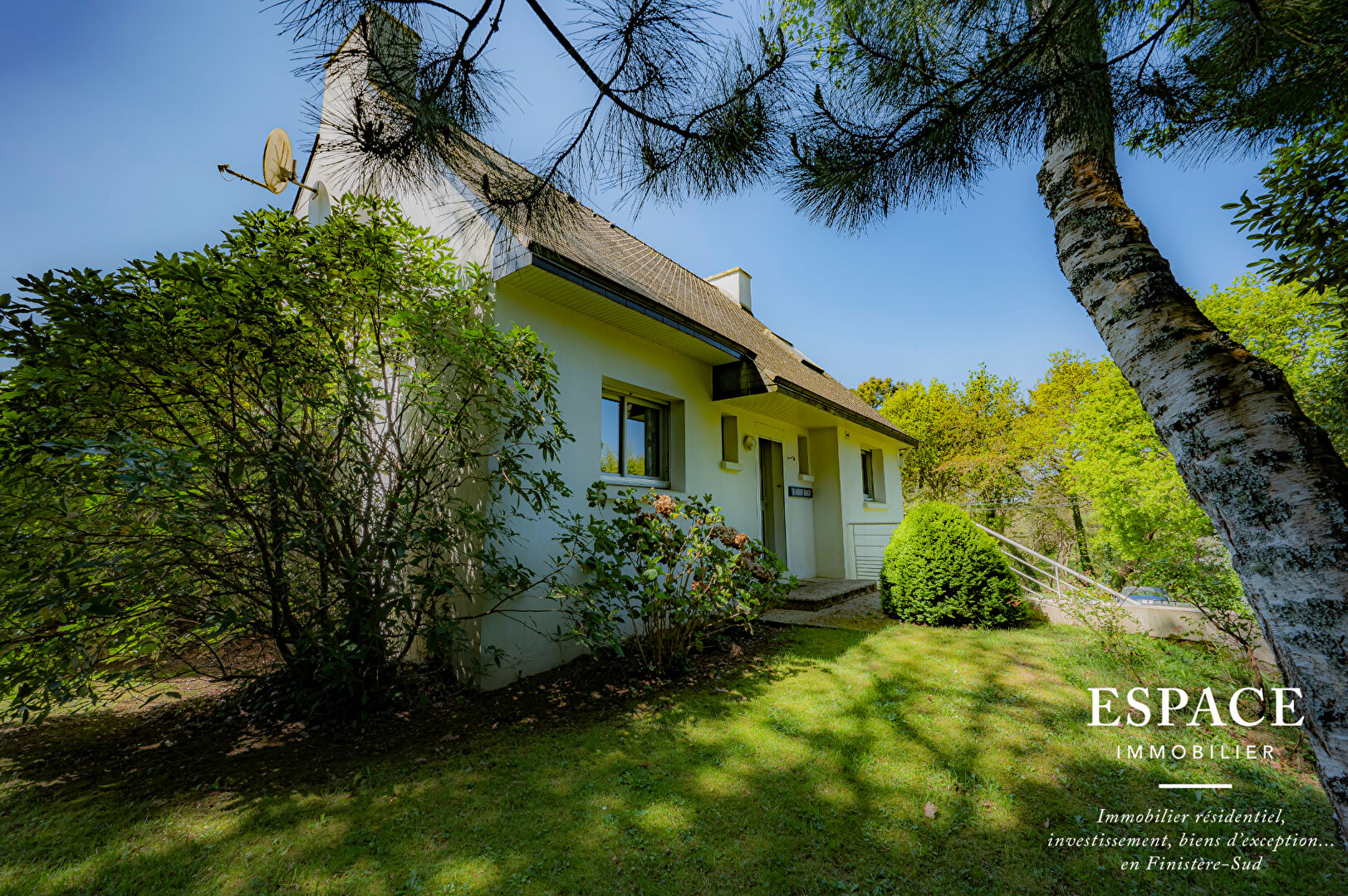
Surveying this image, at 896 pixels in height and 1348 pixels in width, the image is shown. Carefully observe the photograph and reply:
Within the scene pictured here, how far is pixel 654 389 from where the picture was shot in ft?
22.4

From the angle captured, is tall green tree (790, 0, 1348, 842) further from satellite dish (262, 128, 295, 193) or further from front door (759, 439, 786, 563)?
satellite dish (262, 128, 295, 193)

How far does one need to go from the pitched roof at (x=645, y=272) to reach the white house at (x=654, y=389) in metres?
0.03

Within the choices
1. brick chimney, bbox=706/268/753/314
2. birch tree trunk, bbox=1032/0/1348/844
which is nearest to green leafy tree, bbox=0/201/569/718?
birch tree trunk, bbox=1032/0/1348/844

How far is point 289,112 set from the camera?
271 centimetres

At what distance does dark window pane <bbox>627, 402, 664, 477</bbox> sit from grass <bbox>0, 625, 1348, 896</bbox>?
124 inches

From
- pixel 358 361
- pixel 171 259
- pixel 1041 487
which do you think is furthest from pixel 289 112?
pixel 1041 487

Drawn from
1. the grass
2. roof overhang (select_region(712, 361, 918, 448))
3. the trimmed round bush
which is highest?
roof overhang (select_region(712, 361, 918, 448))

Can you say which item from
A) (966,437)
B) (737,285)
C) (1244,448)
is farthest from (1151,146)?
(966,437)

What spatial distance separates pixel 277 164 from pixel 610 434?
645 cm

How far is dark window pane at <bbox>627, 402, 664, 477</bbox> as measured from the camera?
22.7ft

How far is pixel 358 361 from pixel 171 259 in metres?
1.40

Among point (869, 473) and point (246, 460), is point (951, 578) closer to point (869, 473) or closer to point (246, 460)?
point (869, 473)

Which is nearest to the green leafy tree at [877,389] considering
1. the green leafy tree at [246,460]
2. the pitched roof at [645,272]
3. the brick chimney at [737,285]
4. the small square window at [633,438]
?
the pitched roof at [645,272]

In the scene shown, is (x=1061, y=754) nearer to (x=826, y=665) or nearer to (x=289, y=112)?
(x=826, y=665)
